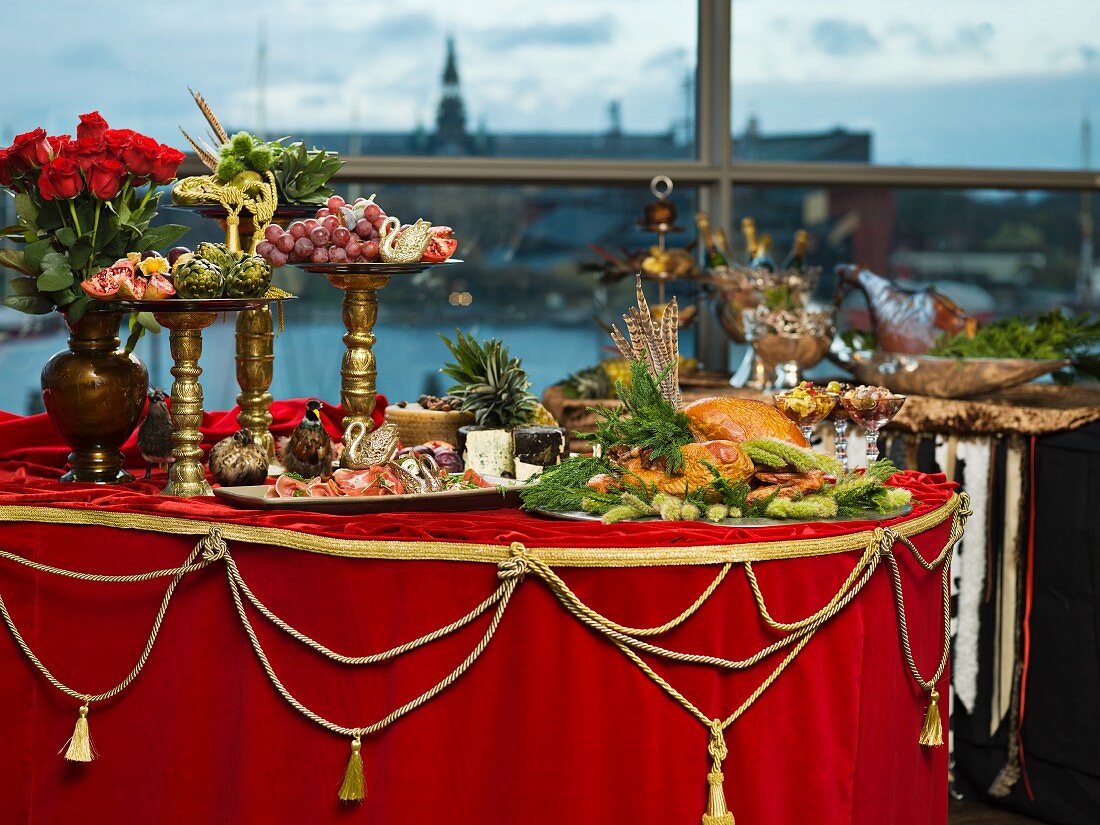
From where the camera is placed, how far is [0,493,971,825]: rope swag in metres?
1.74

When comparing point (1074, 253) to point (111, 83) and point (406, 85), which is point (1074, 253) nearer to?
point (406, 85)

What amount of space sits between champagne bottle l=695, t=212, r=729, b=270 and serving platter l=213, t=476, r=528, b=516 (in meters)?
1.69

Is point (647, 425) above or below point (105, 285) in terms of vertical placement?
below

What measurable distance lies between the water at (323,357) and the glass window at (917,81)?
83 cm

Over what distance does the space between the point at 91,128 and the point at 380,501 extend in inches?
32.9

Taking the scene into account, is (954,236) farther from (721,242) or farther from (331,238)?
(331,238)

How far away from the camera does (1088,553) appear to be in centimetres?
297

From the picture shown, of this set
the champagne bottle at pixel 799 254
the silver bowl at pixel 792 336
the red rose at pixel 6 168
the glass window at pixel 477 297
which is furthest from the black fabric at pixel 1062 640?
the red rose at pixel 6 168

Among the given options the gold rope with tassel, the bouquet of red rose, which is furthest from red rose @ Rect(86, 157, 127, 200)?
the gold rope with tassel

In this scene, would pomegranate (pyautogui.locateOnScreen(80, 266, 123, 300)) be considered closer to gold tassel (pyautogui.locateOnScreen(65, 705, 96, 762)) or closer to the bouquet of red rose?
the bouquet of red rose

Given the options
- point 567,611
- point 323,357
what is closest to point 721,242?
point 323,357

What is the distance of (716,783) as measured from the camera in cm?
→ 175

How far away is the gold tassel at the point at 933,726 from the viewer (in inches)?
79.4

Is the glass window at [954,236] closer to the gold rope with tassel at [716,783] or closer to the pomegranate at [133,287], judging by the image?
the pomegranate at [133,287]
